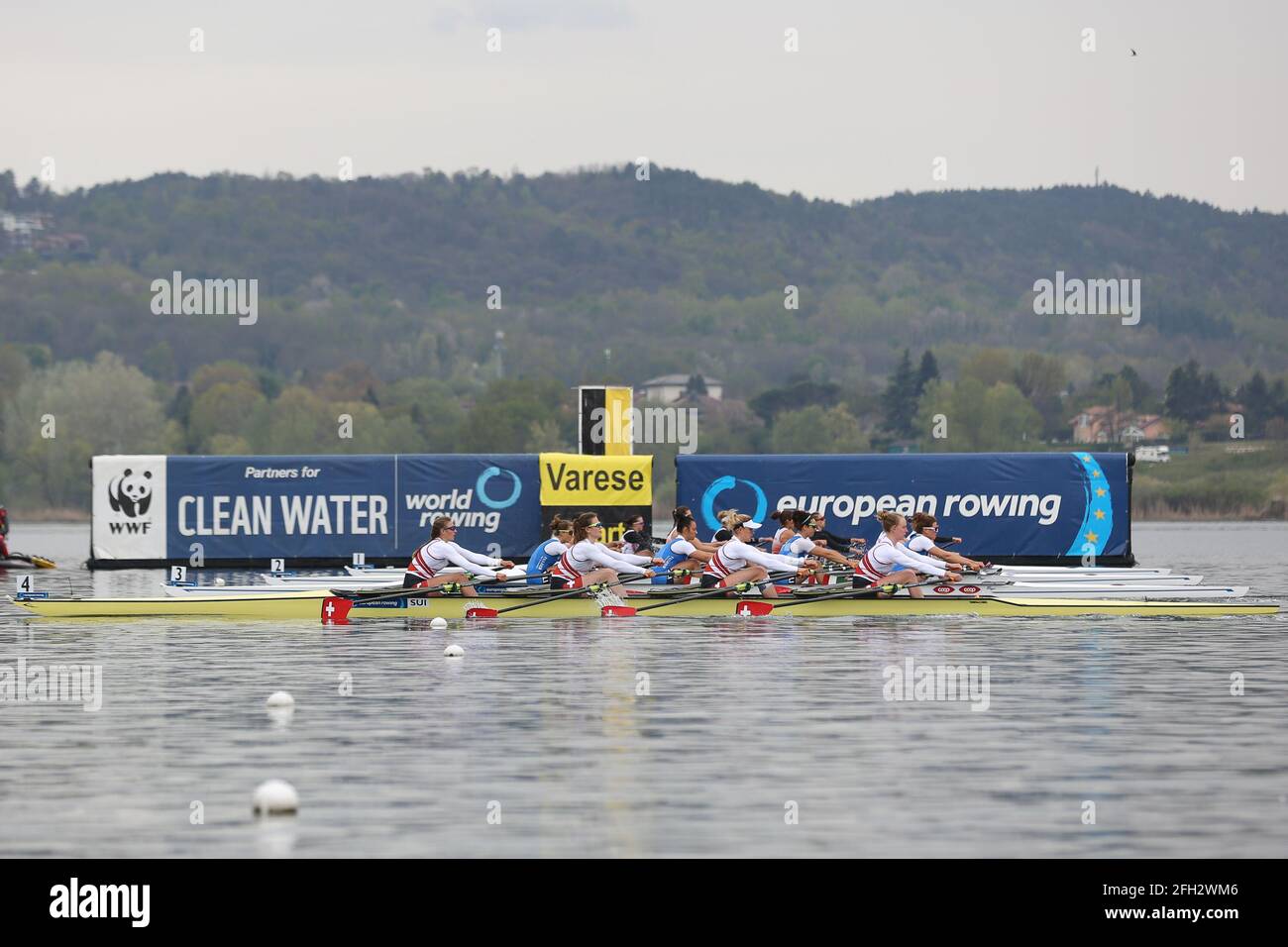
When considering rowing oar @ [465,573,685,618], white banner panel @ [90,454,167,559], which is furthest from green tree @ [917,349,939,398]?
rowing oar @ [465,573,685,618]

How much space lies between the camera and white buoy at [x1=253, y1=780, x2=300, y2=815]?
1225cm

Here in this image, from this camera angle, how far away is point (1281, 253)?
173 metres

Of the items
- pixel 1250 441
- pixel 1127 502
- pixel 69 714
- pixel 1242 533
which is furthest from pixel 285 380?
pixel 69 714

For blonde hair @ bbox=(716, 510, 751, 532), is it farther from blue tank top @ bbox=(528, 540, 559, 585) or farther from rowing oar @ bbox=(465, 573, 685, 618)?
blue tank top @ bbox=(528, 540, 559, 585)

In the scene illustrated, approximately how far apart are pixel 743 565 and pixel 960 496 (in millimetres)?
12799

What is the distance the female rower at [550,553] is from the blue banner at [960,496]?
10744 mm

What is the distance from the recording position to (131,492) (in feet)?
134

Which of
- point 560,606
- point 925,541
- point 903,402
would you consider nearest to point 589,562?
point 560,606

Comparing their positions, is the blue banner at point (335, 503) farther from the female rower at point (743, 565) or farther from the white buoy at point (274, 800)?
the white buoy at point (274, 800)

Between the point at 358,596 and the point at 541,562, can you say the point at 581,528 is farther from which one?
the point at 358,596

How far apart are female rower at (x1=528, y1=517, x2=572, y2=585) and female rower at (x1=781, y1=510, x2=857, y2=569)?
11.5ft

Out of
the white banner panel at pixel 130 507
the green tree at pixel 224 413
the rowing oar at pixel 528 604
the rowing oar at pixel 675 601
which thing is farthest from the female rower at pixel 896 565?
the green tree at pixel 224 413
